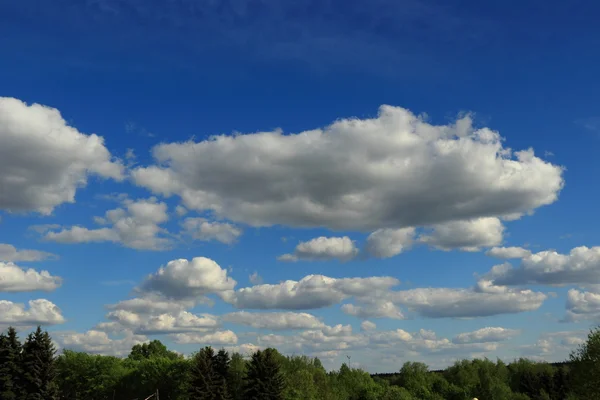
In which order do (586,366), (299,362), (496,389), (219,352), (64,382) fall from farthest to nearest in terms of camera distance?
(496,389), (64,382), (299,362), (219,352), (586,366)

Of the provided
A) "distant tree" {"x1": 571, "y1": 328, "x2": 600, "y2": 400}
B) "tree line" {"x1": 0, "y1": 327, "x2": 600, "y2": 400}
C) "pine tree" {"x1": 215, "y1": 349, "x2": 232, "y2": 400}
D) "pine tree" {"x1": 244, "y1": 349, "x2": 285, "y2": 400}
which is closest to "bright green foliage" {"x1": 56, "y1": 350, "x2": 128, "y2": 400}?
"tree line" {"x1": 0, "y1": 327, "x2": 600, "y2": 400}

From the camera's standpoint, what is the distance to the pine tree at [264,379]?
94812 millimetres

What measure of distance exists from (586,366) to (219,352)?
56.1 m

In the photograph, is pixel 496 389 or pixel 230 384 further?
pixel 496 389

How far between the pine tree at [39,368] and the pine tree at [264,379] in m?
31.1

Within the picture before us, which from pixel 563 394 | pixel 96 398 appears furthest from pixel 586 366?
pixel 96 398

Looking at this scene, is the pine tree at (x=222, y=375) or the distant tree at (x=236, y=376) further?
the distant tree at (x=236, y=376)

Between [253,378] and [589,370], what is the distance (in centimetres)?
4939

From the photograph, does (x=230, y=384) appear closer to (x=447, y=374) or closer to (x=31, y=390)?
(x=31, y=390)

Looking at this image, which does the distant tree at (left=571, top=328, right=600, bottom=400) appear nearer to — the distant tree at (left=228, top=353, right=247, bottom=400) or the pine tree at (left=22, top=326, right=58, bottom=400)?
the distant tree at (left=228, top=353, right=247, bottom=400)

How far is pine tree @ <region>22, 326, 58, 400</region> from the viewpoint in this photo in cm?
9812

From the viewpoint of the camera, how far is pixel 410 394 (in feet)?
522

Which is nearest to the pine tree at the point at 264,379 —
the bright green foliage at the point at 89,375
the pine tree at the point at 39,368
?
the pine tree at the point at 39,368

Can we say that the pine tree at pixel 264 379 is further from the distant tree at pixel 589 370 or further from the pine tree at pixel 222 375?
the distant tree at pixel 589 370
